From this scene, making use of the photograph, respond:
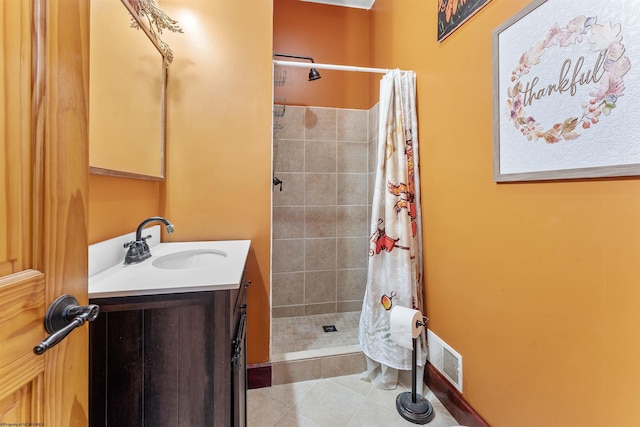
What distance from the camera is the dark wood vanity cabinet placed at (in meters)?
0.83

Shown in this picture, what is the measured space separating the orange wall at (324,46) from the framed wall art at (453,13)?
3.34 ft

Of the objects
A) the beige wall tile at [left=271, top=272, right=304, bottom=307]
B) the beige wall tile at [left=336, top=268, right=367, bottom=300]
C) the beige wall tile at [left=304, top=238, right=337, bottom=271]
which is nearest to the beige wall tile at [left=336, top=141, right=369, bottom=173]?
the beige wall tile at [left=304, top=238, right=337, bottom=271]

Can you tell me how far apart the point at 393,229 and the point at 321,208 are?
0.90m

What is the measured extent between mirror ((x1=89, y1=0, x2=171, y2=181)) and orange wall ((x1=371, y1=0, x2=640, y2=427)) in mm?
1492

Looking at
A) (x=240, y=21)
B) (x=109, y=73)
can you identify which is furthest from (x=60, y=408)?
(x=240, y=21)

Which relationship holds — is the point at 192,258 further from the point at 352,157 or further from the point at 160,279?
the point at 352,157

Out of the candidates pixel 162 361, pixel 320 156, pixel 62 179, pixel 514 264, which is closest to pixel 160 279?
pixel 162 361

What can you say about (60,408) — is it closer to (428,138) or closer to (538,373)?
(538,373)

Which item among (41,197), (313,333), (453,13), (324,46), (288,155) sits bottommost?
(313,333)

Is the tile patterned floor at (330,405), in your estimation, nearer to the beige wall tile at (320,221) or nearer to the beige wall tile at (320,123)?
the beige wall tile at (320,221)

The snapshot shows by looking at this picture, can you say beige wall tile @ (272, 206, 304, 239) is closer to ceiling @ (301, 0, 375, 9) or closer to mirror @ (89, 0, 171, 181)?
mirror @ (89, 0, 171, 181)

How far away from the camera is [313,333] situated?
2.04 metres

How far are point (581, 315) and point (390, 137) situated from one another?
115 cm

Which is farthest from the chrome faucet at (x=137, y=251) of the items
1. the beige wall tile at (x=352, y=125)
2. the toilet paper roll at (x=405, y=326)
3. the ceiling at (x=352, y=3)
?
the ceiling at (x=352, y=3)
